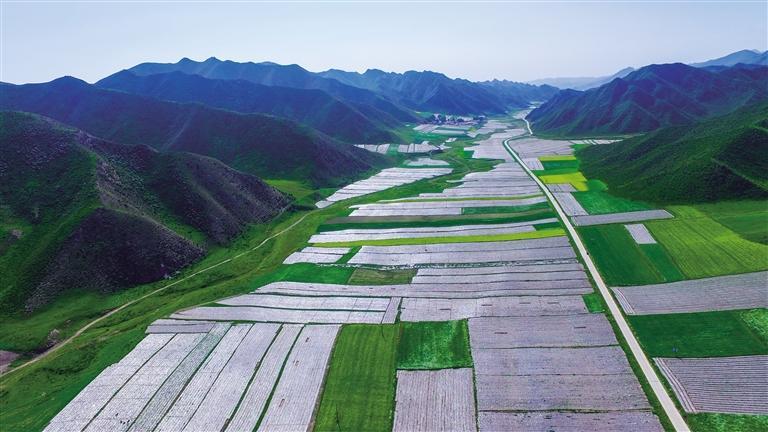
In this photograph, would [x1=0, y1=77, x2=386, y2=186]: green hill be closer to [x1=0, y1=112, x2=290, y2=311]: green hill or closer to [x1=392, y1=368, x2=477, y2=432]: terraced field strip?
[x1=0, y1=112, x2=290, y2=311]: green hill

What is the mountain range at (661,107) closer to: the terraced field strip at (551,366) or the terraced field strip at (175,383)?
the terraced field strip at (551,366)

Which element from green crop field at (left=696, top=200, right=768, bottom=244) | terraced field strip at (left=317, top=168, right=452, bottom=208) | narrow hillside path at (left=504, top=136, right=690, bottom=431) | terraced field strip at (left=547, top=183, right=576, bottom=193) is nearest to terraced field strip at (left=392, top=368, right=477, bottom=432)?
narrow hillside path at (left=504, top=136, right=690, bottom=431)

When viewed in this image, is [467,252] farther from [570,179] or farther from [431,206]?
[570,179]

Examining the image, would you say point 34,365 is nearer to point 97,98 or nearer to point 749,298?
point 749,298

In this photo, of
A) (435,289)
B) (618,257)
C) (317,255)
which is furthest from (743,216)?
(317,255)

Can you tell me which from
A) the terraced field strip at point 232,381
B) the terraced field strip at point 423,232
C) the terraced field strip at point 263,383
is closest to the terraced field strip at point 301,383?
the terraced field strip at point 263,383
